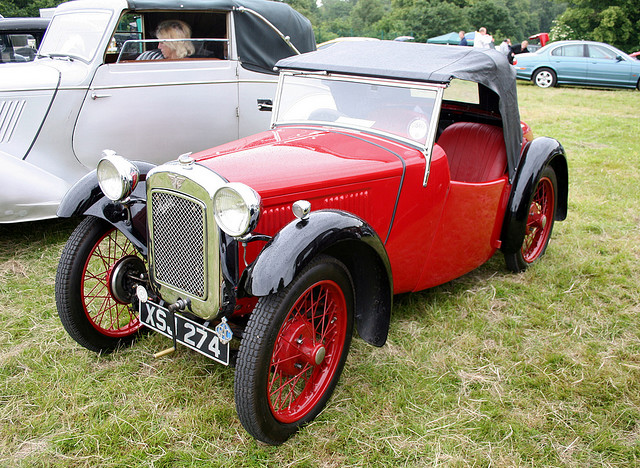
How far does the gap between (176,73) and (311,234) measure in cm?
340

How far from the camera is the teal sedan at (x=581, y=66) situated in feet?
46.5

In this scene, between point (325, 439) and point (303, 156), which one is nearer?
point (325, 439)

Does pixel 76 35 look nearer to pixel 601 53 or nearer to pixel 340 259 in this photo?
pixel 340 259

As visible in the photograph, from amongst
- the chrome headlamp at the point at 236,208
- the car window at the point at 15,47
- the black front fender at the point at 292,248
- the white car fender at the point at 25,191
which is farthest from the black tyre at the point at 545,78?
the chrome headlamp at the point at 236,208

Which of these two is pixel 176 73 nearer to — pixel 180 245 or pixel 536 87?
pixel 180 245

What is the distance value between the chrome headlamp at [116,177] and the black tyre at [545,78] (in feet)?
49.0

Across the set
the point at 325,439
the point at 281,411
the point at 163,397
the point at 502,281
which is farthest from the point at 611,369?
the point at 163,397

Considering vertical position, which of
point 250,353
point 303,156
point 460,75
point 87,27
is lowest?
point 250,353

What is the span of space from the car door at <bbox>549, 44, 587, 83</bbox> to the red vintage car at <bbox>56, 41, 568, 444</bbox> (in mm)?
12676

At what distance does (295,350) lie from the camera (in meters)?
2.40

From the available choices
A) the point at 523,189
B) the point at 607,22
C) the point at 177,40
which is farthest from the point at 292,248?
the point at 607,22

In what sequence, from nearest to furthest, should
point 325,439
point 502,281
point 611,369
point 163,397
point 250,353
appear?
point 250,353, point 325,439, point 163,397, point 611,369, point 502,281

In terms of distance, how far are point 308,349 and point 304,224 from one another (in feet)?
1.94

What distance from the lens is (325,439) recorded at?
236 cm
